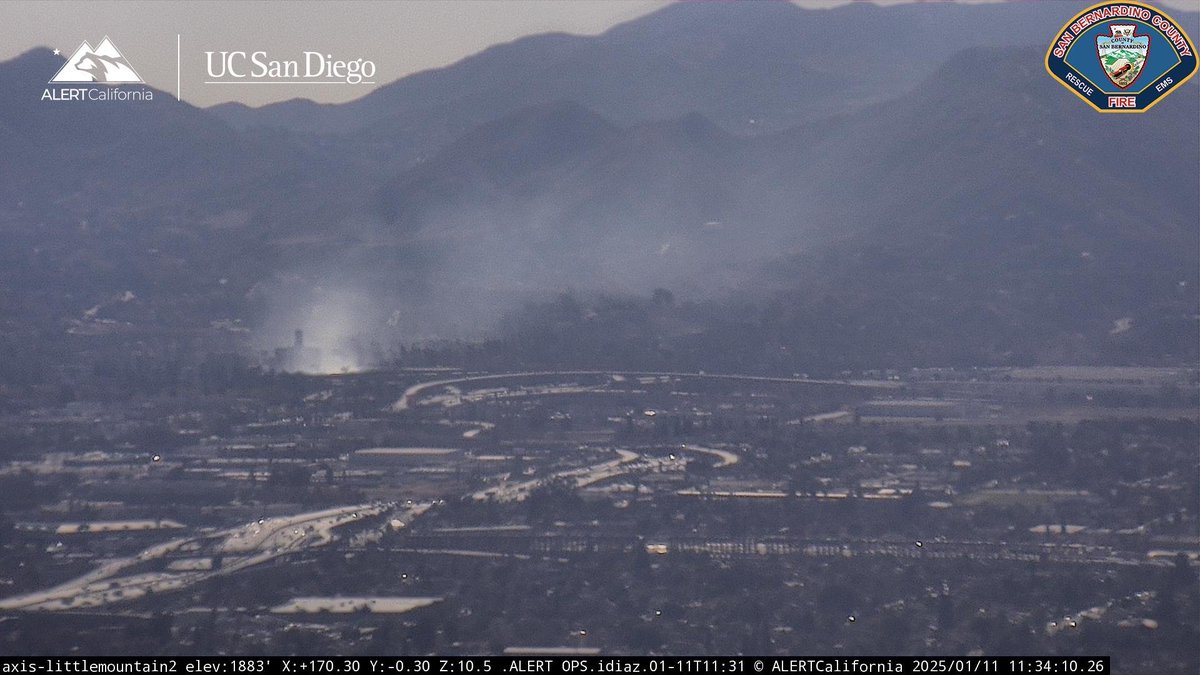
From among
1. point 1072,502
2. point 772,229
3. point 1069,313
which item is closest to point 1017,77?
point 772,229

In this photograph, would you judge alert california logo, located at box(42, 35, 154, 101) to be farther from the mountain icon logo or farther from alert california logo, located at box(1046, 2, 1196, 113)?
alert california logo, located at box(1046, 2, 1196, 113)

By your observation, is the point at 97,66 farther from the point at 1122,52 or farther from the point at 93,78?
the point at 1122,52

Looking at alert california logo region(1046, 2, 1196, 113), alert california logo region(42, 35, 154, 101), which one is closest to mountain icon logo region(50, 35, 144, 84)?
alert california logo region(42, 35, 154, 101)

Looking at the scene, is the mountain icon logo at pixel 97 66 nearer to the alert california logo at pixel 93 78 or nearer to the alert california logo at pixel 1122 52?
the alert california logo at pixel 93 78

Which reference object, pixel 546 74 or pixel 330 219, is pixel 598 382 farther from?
pixel 546 74

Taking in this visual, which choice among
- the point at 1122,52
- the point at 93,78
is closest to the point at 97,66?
the point at 93,78

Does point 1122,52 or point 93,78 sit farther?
point 93,78

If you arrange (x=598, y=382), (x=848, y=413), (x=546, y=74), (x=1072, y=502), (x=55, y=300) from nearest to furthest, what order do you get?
(x=1072, y=502) < (x=848, y=413) < (x=598, y=382) < (x=55, y=300) < (x=546, y=74)

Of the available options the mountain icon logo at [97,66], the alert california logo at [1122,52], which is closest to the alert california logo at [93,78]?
the mountain icon logo at [97,66]
